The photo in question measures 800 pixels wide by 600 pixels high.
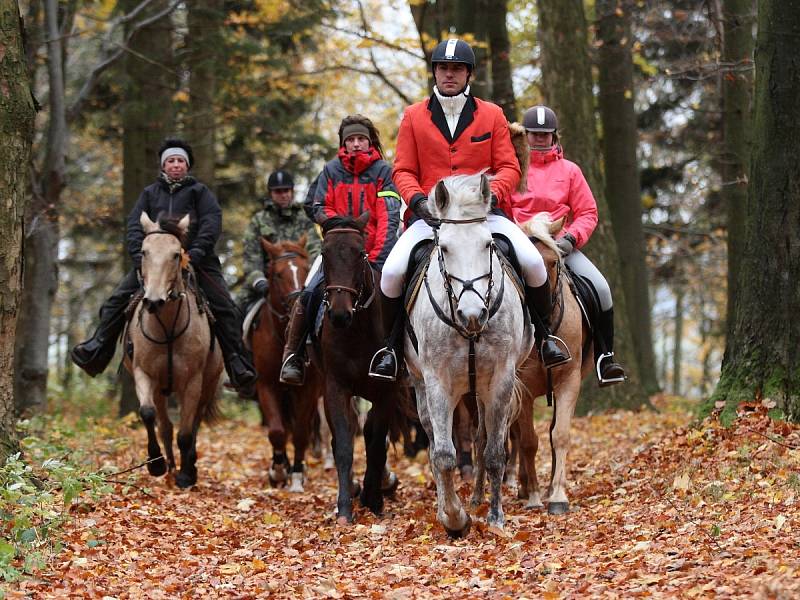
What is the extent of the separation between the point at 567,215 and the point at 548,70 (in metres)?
7.14

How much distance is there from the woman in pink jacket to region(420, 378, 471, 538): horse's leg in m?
2.89

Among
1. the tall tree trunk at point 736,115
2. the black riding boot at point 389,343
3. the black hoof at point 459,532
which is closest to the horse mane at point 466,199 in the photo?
the black riding boot at point 389,343

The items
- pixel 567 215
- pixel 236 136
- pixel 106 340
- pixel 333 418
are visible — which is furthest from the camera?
pixel 236 136

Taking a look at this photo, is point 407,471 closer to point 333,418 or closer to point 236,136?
point 333,418

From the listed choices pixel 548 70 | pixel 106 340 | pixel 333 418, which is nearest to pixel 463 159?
pixel 333 418

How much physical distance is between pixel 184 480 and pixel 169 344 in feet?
5.00

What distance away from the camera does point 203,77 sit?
23.0m

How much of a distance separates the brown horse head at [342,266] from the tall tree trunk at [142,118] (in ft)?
36.8

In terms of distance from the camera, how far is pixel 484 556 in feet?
25.1

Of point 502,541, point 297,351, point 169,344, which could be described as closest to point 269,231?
point 169,344

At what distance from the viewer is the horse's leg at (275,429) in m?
13.2

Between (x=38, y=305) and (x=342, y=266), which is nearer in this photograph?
(x=342, y=266)

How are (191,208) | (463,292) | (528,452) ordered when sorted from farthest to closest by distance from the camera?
(191,208) → (528,452) → (463,292)

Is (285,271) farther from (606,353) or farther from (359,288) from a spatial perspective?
(606,353)
